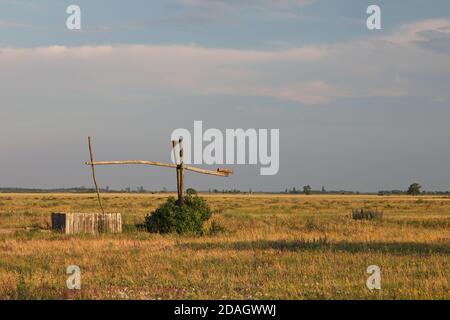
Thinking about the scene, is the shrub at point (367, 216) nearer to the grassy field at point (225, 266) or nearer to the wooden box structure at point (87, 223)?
the grassy field at point (225, 266)

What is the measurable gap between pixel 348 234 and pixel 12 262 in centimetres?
1589

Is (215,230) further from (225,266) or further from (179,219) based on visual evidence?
(225,266)

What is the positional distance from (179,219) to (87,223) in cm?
431

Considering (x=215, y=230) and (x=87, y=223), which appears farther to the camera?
(x=215, y=230)

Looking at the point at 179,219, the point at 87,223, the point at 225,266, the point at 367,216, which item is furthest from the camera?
the point at 367,216

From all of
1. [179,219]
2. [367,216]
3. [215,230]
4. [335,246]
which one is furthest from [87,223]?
[367,216]

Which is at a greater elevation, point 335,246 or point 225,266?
point 225,266

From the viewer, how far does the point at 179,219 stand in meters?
33.4

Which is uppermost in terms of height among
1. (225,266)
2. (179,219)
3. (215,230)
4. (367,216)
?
(179,219)

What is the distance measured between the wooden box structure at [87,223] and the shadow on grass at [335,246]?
8.08 metres

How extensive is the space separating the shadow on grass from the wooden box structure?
318 inches

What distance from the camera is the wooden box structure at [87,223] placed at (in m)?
33.1

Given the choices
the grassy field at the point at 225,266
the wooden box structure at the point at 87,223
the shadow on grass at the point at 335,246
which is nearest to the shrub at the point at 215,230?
the grassy field at the point at 225,266
